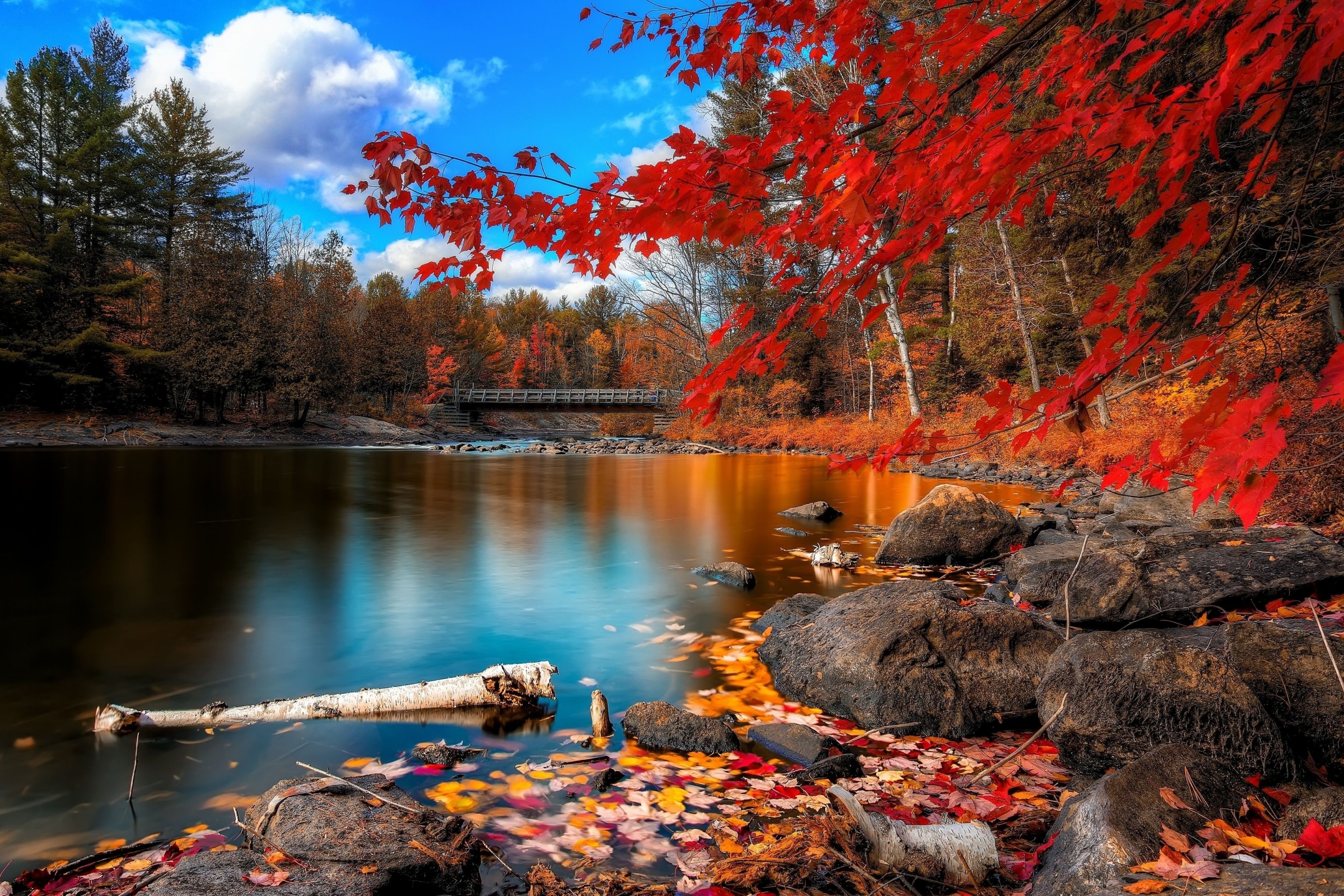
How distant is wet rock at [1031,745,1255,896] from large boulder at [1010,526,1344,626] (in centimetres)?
254

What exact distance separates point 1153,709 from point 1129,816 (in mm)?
1079

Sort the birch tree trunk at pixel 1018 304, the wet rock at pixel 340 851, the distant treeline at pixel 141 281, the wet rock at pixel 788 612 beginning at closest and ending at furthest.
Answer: the wet rock at pixel 340 851, the wet rock at pixel 788 612, the birch tree trunk at pixel 1018 304, the distant treeline at pixel 141 281

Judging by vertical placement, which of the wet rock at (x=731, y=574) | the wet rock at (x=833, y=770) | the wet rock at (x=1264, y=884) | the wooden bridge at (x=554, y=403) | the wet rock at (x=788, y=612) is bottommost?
the wet rock at (x=833, y=770)

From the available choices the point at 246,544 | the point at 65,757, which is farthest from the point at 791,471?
the point at 65,757

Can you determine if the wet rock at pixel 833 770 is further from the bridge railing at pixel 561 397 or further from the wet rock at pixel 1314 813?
the bridge railing at pixel 561 397

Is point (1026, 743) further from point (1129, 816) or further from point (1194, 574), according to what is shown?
point (1194, 574)

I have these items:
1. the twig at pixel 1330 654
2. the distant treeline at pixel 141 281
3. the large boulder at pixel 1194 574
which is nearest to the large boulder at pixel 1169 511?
the large boulder at pixel 1194 574

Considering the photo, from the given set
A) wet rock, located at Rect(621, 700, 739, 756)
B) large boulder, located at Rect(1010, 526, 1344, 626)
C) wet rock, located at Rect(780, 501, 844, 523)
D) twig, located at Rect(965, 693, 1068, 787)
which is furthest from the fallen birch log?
wet rock, located at Rect(780, 501, 844, 523)

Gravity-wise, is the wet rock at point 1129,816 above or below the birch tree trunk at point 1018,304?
below

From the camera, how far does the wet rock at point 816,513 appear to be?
12781 millimetres

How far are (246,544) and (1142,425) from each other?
62.3 feet

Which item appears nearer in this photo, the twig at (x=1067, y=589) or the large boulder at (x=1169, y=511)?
the twig at (x=1067, y=589)

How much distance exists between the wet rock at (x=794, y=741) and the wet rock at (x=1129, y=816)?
1303mm

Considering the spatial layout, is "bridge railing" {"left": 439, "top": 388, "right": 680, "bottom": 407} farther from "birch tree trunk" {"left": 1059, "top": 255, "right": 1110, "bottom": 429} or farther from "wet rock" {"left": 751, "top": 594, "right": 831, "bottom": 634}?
"wet rock" {"left": 751, "top": 594, "right": 831, "bottom": 634}
